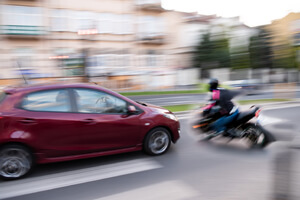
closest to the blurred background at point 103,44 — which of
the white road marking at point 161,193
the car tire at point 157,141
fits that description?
the car tire at point 157,141

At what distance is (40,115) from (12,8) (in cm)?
2076

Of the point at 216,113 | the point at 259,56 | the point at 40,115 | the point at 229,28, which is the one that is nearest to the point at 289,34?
the point at 259,56

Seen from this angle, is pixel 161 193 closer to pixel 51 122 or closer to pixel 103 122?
pixel 103 122

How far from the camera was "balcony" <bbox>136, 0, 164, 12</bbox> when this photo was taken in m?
26.9

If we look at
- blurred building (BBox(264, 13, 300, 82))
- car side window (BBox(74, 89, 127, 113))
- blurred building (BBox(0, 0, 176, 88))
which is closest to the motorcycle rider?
car side window (BBox(74, 89, 127, 113))

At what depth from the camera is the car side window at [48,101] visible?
4390 millimetres

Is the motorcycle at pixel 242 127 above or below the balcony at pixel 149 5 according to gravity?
below

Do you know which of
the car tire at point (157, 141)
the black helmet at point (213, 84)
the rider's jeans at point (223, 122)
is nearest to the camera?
the car tire at point (157, 141)

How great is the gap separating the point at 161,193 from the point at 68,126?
5.99 ft

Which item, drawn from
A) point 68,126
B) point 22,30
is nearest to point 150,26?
point 22,30

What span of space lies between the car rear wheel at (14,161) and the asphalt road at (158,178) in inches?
5.1

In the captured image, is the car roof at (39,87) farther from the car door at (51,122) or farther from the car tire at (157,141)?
the car tire at (157,141)

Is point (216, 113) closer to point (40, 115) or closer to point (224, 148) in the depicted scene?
point (224, 148)

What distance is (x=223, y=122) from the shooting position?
5801 mm
